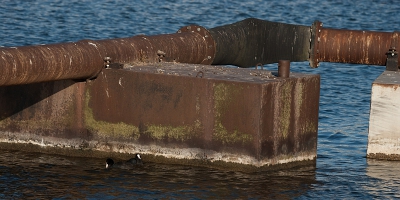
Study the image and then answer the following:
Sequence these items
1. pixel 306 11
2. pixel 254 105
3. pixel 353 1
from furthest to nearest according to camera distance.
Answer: pixel 353 1
pixel 306 11
pixel 254 105

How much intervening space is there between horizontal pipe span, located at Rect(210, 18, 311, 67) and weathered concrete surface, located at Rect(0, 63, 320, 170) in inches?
142

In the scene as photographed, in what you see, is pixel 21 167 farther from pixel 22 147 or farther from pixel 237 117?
pixel 237 117

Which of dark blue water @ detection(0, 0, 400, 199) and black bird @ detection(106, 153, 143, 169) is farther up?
black bird @ detection(106, 153, 143, 169)

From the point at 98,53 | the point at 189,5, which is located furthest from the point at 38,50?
the point at 189,5

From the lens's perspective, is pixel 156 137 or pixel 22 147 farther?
pixel 22 147

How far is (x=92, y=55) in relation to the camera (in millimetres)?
17109

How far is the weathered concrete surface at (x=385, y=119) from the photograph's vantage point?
18.0 m

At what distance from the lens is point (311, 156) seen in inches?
695

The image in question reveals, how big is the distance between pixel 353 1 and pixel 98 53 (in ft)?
127

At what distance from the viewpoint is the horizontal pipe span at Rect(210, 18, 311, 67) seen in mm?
21469

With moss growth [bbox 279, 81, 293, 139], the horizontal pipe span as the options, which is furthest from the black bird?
the horizontal pipe span

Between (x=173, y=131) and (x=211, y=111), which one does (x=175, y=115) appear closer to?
(x=173, y=131)

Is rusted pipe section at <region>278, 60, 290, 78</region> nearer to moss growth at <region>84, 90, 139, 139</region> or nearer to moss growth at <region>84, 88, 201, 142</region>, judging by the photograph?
moss growth at <region>84, 88, 201, 142</region>

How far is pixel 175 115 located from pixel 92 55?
1778 millimetres
